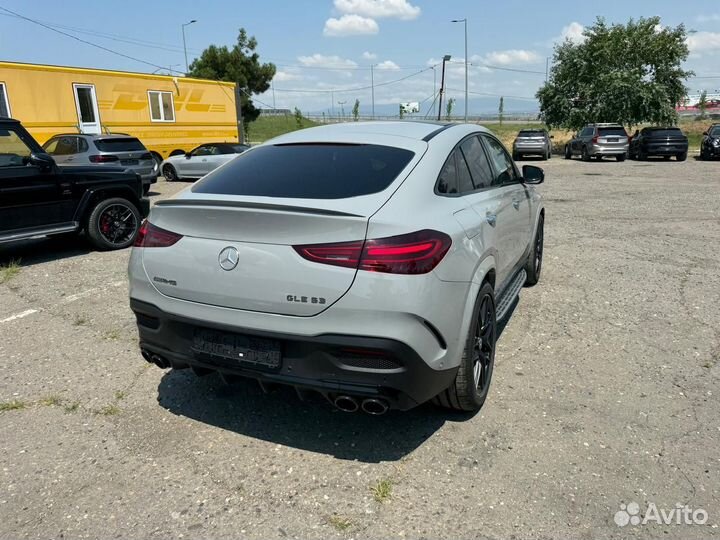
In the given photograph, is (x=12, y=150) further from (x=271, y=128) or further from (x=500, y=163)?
(x=271, y=128)

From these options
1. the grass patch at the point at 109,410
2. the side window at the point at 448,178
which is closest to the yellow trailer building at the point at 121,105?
the grass patch at the point at 109,410

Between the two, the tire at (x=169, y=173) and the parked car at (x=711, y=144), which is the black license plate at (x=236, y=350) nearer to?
the tire at (x=169, y=173)

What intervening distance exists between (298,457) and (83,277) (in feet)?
15.1

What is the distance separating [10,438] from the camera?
3023mm

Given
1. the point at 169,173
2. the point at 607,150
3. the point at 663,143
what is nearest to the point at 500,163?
the point at 169,173

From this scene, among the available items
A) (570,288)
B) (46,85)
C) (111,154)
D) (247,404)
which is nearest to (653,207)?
(570,288)

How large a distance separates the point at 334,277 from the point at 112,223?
6.15 meters

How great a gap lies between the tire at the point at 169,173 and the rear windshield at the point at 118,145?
338 cm

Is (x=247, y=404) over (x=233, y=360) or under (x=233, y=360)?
under

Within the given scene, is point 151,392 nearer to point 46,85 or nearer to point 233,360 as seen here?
point 233,360

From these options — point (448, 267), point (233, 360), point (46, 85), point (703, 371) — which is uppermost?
point (46, 85)

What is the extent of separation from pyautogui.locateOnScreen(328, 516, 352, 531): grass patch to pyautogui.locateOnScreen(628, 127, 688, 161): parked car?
25.8 metres

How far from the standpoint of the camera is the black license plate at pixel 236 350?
2605 mm

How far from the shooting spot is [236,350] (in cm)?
268
